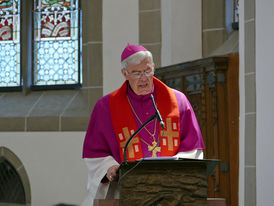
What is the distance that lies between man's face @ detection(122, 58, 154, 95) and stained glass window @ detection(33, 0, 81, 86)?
5.66m

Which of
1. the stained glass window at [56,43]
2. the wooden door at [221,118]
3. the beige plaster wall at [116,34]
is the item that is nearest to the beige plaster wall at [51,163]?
the beige plaster wall at [116,34]

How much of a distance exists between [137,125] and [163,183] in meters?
1.09

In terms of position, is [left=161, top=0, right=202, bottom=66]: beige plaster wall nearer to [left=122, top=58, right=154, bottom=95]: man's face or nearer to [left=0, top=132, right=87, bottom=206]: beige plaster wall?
[left=0, top=132, right=87, bottom=206]: beige plaster wall

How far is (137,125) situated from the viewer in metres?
4.65

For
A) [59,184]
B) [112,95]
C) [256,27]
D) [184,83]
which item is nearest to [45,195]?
[59,184]

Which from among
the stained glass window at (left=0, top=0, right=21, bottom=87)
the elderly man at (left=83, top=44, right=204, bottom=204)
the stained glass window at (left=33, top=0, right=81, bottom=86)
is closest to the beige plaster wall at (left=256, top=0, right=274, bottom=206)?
the elderly man at (left=83, top=44, right=204, bottom=204)

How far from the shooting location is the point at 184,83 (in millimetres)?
8039

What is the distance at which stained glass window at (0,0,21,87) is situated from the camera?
10430 millimetres

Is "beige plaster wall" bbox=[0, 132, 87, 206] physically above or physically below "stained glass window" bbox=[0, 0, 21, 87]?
below

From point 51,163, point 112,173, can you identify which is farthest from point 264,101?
point 51,163

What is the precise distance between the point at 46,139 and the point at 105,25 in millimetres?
1861

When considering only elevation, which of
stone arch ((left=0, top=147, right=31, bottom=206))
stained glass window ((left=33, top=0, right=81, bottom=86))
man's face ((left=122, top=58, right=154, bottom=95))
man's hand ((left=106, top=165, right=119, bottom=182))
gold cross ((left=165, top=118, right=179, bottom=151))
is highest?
stained glass window ((left=33, top=0, right=81, bottom=86))

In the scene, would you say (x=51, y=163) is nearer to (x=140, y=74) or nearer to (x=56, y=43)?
(x=56, y=43)

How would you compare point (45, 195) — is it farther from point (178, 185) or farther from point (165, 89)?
point (178, 185)
